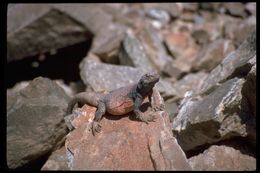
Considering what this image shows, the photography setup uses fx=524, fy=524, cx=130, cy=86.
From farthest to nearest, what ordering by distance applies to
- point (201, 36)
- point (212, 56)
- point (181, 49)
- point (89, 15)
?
point (201, 36) < point (181, 49) < point (89, 15) < point (212, 56)

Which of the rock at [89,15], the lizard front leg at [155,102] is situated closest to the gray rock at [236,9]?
the rock at [89,15]

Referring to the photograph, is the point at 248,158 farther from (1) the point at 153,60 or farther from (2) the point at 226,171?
(1) the point at 153,60

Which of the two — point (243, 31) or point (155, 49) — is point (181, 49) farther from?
point (243, 31)

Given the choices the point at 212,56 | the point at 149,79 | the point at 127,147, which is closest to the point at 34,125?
the point at 127,147

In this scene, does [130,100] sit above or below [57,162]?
above

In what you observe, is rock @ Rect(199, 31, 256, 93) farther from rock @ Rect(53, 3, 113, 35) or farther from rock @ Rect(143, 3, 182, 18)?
rock @ Rect(143, 3, 182, 18)

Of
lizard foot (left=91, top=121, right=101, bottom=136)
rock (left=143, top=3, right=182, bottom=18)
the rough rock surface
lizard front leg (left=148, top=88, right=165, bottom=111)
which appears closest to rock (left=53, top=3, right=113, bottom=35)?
rock (left=143, top=3, right=182, bottom=18)

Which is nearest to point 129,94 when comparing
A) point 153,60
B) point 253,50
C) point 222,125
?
point 222,125

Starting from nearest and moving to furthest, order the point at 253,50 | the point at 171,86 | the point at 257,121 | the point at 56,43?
the point at 257,121 → the point at 253,50 → the point at 171,86 → the point at 56,43
